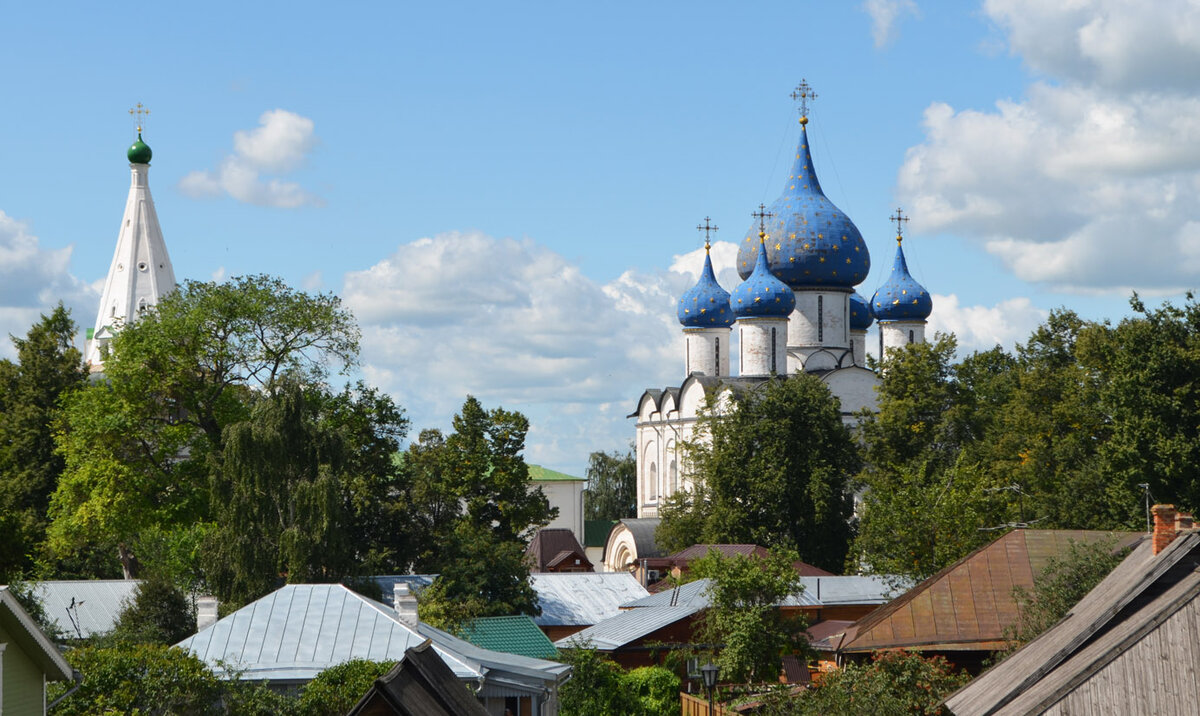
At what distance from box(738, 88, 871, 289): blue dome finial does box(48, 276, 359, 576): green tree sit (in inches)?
1057

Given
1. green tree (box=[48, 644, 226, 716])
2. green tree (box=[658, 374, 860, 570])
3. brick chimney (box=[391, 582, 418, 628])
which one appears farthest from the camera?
green tree (box=[658, 374, 860, 570])

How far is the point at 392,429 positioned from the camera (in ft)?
144

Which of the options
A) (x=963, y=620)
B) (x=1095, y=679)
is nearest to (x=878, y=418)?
(x=963, y=620)

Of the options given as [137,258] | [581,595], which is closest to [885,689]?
[581,595]

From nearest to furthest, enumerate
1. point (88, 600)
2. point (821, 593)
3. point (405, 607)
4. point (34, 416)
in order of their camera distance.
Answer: point (405, 607) → point (88, 600) → point (821, 593) → point (34, 416)

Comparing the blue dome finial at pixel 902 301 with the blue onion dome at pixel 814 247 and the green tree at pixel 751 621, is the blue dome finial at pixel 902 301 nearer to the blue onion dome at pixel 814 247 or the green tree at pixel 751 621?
the blue onion dome at pixel 814 247

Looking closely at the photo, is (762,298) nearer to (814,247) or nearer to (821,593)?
(814,247)

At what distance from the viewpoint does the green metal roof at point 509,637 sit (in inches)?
1194

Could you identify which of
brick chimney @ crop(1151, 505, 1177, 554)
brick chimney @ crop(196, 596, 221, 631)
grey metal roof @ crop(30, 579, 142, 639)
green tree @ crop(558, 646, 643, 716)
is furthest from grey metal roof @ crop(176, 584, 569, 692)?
grey metal roof @ crop(30, 579, 142, 639)

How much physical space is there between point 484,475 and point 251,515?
39.1 ft

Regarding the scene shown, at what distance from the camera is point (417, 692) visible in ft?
42.8

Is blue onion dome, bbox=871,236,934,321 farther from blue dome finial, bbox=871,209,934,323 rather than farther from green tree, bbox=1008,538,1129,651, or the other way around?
green tree, bbox=1008,538,1129,651

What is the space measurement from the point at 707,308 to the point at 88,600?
113ft

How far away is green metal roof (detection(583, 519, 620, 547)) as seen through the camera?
259ft
